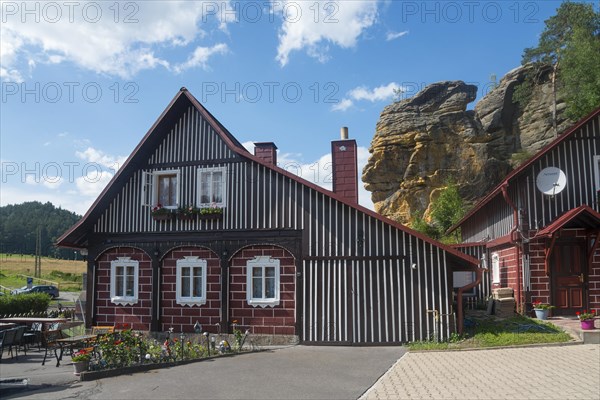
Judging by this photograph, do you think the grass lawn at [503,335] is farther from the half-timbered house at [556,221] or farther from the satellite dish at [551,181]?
the satellite dish at [551,181]

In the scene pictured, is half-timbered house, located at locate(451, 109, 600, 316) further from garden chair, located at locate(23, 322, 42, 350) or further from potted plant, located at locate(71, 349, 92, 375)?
garden chair, located at locate(23, 322, 42, 350)

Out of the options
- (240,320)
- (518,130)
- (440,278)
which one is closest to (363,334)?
(440,278)

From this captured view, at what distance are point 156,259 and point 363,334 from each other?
6653mm

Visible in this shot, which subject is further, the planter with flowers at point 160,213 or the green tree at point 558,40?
the green tree at point 558,40

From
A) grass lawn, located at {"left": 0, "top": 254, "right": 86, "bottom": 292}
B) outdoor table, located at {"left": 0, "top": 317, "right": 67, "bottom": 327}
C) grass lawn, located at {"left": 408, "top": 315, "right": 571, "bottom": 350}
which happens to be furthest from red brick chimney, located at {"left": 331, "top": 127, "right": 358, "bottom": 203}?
grass lawn, located at {"left": 0, "top": 254, "right": 86, "bottom": 292}

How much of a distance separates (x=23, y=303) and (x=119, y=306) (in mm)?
6817

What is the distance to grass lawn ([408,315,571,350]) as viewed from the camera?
41.8ft

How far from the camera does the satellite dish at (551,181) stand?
15.6 meters

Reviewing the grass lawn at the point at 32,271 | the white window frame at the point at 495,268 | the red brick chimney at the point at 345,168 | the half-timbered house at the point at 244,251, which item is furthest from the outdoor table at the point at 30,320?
the grass lawn at the point at 32,271

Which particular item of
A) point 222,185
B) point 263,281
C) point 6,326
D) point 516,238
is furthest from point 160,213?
point 516,238

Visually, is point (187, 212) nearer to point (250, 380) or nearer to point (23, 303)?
point (250, 380)

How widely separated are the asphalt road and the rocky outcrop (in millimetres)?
28056

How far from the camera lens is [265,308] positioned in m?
14.9

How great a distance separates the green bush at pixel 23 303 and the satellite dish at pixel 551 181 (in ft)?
61.8
